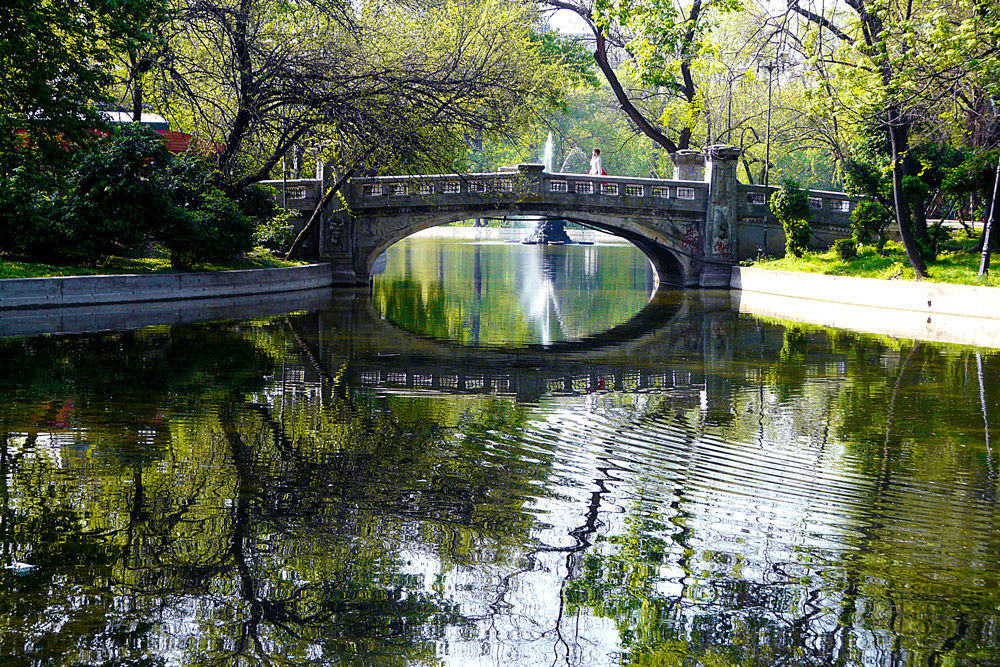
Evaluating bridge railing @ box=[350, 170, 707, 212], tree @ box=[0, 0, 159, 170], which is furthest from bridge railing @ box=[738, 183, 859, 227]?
tree @ box=[0, 0, 159, 170]

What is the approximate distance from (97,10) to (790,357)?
41.0ft

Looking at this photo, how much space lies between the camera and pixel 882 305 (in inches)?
911

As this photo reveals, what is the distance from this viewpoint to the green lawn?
19.2 meters

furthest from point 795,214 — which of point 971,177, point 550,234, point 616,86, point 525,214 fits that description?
point 550,234

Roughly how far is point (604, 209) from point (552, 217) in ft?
5.58

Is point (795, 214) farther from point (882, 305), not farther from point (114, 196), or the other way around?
point (114, 196)

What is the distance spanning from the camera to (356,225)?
30.4 meters

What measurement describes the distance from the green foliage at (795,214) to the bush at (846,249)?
1836 millimetres

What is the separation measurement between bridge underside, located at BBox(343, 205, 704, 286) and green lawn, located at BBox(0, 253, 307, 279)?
2.63 meters

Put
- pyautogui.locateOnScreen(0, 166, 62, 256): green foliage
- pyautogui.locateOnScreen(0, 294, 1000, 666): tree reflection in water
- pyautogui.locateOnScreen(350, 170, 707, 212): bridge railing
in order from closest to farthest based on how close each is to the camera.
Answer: pyautogui.locateOnScreen(0, 294, 1000, 666): tree reflection in water → pyautogui.locateOnScreen(0, 166, 62, 256): green foliage → pyautogui.locateOnScreen(350, 170, 707, 212): bridge railing

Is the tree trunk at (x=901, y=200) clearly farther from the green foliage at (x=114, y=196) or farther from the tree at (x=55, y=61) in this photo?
the green foliage at (x=114, y=196)

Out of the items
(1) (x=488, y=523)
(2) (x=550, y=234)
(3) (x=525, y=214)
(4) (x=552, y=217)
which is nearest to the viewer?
(1) (x=488, y=523)

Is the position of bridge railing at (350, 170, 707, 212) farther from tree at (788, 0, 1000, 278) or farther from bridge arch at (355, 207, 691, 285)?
tree at (788, 0, 1000, 278)

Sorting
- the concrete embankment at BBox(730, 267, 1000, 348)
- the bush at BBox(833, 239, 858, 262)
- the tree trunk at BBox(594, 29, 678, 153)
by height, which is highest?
the tree trunk at BBox(594, 29, 678, 153)
